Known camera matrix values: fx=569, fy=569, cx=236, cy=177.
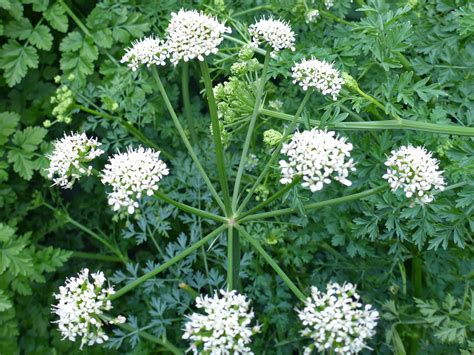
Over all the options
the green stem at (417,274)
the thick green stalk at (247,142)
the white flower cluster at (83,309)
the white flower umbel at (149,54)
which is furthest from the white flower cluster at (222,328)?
the green stem at (417,274)

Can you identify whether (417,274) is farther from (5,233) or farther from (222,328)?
(5,233)

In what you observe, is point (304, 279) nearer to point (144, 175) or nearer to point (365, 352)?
point (365, 352)

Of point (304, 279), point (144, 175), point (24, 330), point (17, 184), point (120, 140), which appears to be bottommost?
point (24, 330)

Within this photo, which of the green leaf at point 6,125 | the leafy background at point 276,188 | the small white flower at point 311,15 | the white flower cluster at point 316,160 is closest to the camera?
the white flower cluster at point 316,160

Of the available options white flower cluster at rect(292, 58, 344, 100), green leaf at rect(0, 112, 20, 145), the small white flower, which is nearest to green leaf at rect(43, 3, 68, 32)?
green leaf at rect(0, 112, 20, 145)

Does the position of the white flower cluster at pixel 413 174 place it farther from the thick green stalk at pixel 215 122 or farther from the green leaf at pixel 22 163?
the green leaf at pixel 22 163

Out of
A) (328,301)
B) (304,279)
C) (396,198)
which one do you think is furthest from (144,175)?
(304,279)

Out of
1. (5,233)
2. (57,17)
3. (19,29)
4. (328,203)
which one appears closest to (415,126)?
(328,203)
